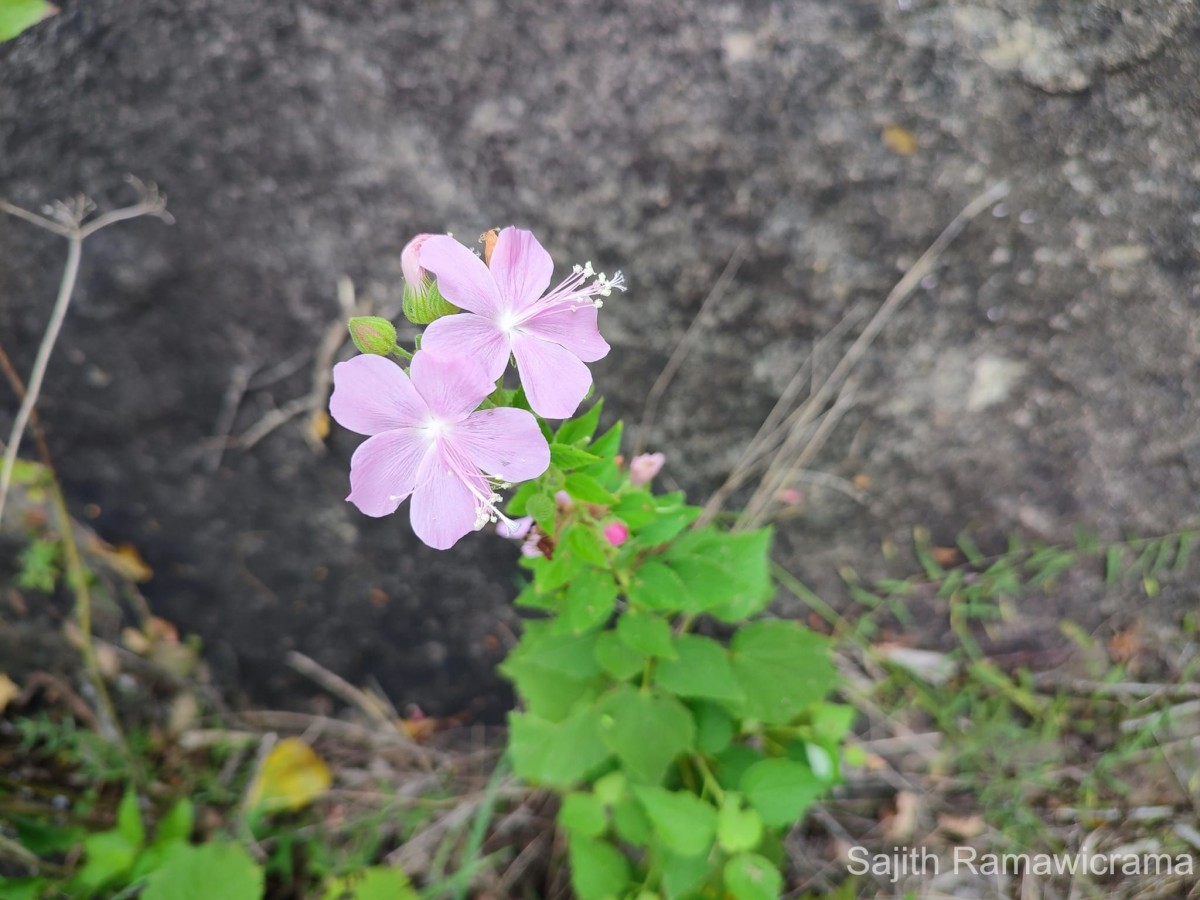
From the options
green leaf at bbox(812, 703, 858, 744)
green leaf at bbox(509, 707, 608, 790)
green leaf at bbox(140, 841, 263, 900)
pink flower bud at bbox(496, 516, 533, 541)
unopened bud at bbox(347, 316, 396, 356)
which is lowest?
green leaf at bbox(140, 841, 263, 900)

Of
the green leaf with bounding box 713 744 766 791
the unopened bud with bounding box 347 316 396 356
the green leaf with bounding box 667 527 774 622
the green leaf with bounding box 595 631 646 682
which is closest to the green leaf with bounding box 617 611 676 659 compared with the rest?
the green leaf with bounding box 595 631 646 682

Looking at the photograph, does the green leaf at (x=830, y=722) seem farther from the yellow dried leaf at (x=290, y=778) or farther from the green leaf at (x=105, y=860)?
the green leaf at (x=105, y=860)

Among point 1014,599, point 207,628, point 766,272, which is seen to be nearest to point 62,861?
point 207,628

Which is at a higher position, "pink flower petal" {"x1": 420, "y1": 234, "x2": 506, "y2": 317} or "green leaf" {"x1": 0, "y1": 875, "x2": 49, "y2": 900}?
"pink flower petal" {"x1": 420, "y1": 234, "x2": 506, "y2": 317}

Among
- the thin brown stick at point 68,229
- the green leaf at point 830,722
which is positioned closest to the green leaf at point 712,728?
Answer: the green leaf at point 830,722

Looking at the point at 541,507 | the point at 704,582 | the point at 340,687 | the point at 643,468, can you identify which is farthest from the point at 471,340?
the point at 340,687

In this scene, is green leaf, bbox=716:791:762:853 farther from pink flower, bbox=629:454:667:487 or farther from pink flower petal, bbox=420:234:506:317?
pink flower petal, bbox=420:234:506:317

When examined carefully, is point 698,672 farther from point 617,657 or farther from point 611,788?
point 611,788
